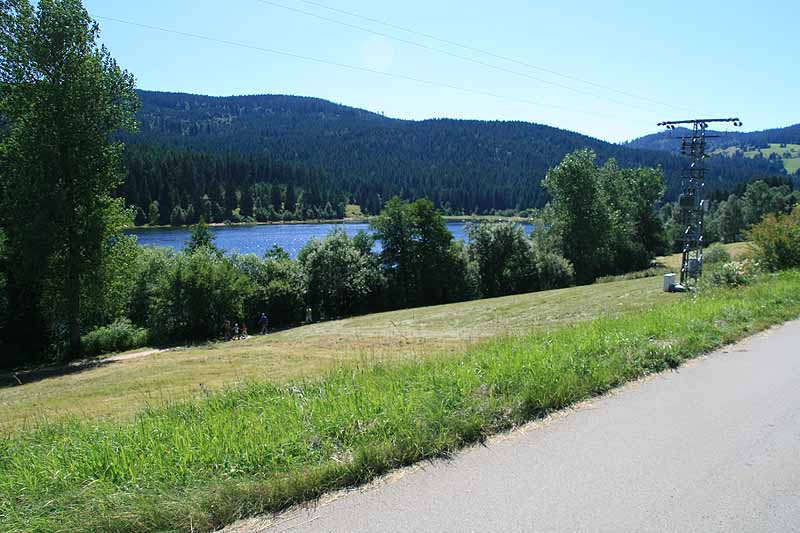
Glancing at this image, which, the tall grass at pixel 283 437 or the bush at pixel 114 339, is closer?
the tall grass at pixel 283 437

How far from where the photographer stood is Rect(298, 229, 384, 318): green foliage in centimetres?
4419

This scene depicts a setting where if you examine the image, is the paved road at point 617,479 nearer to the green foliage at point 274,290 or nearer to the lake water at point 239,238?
the green foliage at point 274,290

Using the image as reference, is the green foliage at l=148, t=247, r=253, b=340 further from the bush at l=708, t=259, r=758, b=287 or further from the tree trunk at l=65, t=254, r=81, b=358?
the bush at l=708, t=259, r=758, b=287

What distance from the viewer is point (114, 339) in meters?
30.7

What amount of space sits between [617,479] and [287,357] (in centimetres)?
1655

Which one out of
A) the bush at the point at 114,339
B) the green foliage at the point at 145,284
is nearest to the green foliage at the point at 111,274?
the bush at the point at 114,339

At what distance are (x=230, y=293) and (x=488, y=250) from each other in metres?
26.9

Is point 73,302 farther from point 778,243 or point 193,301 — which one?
point 778,243

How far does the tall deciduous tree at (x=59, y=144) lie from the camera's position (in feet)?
74.2

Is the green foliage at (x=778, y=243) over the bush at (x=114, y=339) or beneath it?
over

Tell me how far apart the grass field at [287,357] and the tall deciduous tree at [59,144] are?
16.3ft

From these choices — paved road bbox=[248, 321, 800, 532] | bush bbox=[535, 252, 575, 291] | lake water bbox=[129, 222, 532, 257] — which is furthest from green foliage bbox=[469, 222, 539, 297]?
paved road bbox=[248, 321, 800, 532]

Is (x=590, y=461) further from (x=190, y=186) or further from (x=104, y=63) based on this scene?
(x=190, y=186)

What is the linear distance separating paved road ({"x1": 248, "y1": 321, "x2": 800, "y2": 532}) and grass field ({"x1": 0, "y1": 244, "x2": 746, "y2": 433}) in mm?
4614
